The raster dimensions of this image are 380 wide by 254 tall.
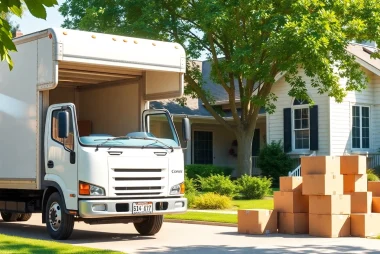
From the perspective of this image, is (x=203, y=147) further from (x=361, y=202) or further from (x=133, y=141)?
(x=133, y=141)

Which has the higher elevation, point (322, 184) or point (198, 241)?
point (322, 184)

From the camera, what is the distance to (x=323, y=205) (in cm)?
1330

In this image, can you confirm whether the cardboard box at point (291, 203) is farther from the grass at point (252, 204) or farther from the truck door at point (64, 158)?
the grass at point (252, 204)

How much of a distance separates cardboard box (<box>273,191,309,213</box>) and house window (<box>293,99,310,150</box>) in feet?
50.4

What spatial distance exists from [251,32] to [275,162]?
21.4 feet

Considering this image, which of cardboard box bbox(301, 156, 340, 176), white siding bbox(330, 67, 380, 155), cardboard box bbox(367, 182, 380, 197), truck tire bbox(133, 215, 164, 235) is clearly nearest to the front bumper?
truck tire bbox(133, 215, 164, 235)

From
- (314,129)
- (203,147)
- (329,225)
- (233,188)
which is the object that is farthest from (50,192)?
(203,147)

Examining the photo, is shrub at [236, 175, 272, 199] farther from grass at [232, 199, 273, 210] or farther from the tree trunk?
the tree trunk

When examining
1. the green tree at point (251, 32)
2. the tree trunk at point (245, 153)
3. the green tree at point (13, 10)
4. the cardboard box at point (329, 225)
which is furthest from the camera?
the tree trunk at point (245, 153)

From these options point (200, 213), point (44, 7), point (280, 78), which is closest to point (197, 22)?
point (280, 78)

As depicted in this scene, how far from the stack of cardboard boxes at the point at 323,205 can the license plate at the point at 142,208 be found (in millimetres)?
2381

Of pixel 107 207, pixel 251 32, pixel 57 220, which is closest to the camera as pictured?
pixel 107 207

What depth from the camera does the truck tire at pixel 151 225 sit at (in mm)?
13820

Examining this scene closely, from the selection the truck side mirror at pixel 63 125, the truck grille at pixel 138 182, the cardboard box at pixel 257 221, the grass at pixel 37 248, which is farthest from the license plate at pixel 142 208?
the cardboard box at pixel 257 221
